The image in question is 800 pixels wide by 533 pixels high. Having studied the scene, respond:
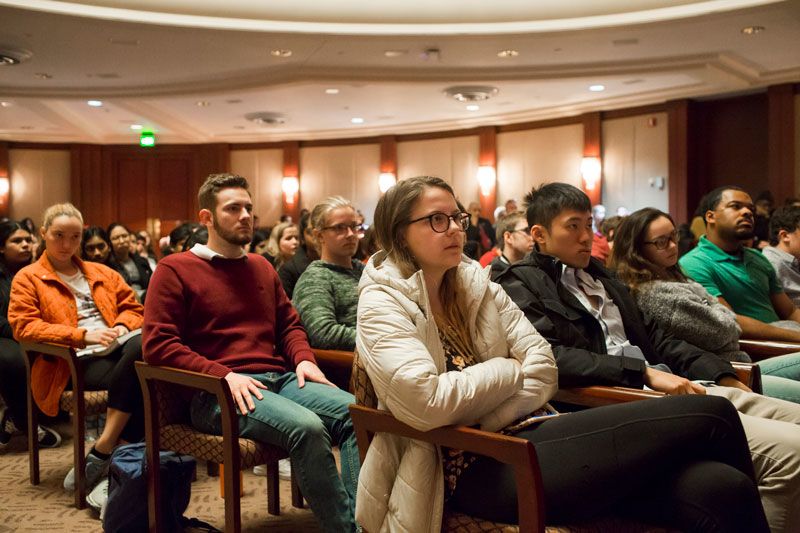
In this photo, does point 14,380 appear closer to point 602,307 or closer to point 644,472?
point 602,307

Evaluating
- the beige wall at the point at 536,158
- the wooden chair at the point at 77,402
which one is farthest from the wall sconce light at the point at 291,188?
the wooden chair at the point at 77,402

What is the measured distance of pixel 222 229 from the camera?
2797 millimetres

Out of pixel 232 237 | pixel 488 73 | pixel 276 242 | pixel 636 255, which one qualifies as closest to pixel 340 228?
pixel 232 237

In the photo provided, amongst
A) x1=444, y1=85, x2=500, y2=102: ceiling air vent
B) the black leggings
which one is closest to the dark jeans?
the black leggings

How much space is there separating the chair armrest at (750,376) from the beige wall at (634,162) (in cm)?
903

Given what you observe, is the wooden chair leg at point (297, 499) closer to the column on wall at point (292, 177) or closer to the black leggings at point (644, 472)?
the black leggings at point (644, 472)

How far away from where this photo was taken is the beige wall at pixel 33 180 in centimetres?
1538

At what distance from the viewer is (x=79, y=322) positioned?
11.6 feet

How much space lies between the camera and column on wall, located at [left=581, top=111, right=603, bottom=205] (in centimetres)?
1183

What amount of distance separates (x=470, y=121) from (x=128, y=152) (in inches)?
298

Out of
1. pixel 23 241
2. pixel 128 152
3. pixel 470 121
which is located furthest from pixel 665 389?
pixel 128 152

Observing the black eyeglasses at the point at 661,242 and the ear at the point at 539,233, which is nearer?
the ear at the point at 539,233

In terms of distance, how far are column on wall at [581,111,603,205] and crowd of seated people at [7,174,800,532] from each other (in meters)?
7.85

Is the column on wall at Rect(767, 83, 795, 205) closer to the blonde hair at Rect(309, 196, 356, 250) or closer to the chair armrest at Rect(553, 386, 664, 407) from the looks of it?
the blonde hair at Rect(309, 196, 356, 250)
